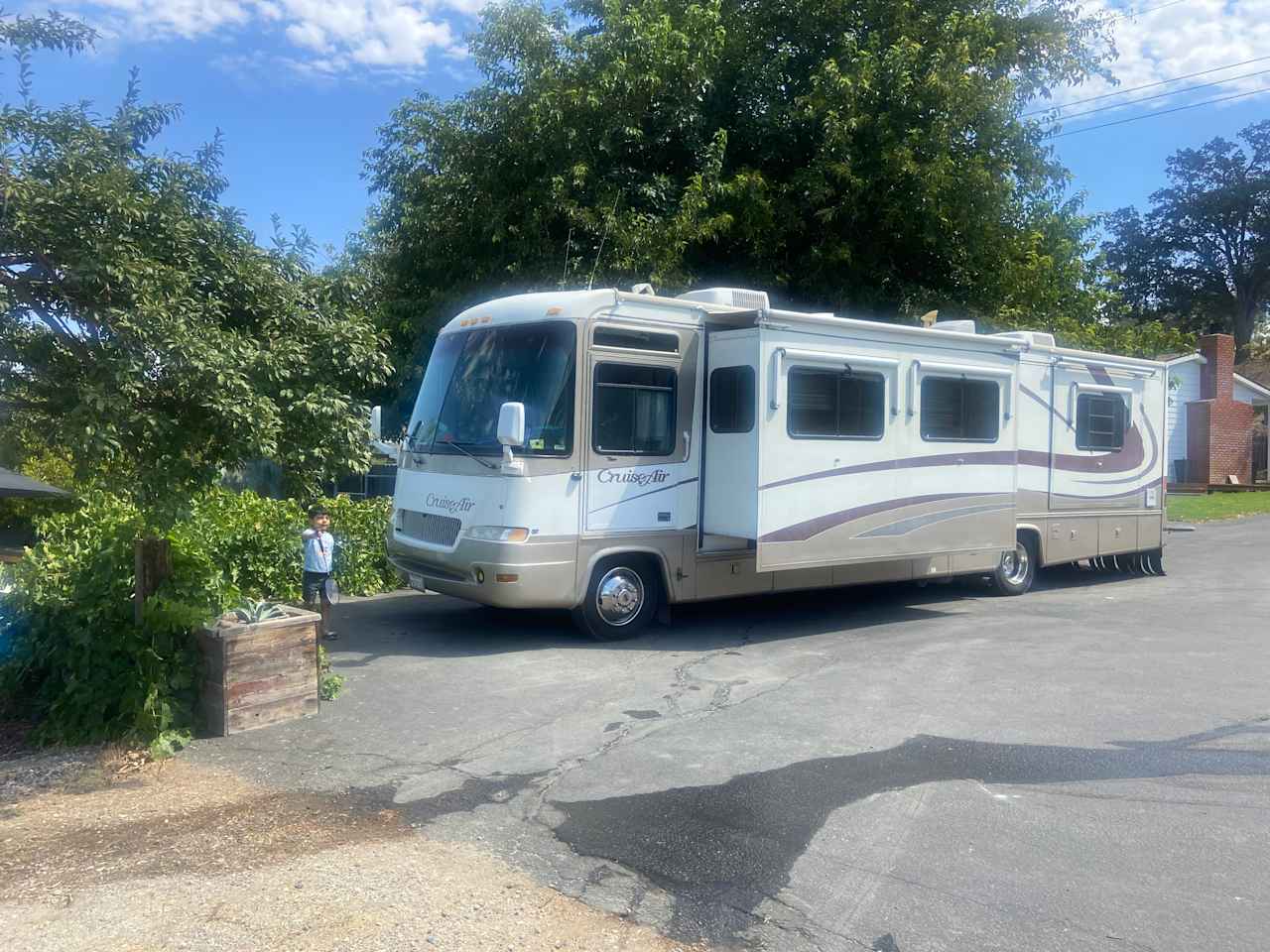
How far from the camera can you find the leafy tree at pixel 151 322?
5.39 m

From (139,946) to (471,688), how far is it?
14.1 feet

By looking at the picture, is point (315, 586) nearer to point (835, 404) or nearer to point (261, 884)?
point (835, 404)

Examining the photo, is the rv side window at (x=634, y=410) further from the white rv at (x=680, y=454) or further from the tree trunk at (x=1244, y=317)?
the tree trunk at (x=1244, y=317)

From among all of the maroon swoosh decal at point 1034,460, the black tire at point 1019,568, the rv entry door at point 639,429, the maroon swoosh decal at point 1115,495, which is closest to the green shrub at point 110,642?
the rv entry door at point 639,429

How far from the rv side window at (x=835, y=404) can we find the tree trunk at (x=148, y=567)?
5.53m

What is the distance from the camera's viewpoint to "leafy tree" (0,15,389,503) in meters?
5.39

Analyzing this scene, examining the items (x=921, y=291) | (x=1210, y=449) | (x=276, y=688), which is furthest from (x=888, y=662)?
(x=1210, y=449)

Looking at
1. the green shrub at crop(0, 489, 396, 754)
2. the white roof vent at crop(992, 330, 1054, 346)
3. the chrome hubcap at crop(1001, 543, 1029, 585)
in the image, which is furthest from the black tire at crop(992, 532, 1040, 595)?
the green shrub at crop(0, 489, 396, 754)

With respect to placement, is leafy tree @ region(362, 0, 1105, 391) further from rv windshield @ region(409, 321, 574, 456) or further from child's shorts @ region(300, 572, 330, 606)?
child's shorts @ region(300, 572, 330, 606)

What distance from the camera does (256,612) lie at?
7402 millimetres

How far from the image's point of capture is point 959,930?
4426 mm

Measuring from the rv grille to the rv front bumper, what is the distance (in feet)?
0.40

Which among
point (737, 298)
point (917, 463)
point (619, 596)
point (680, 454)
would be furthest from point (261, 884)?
point (917, 463)

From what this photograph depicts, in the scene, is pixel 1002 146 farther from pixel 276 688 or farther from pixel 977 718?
pixel 276 688
